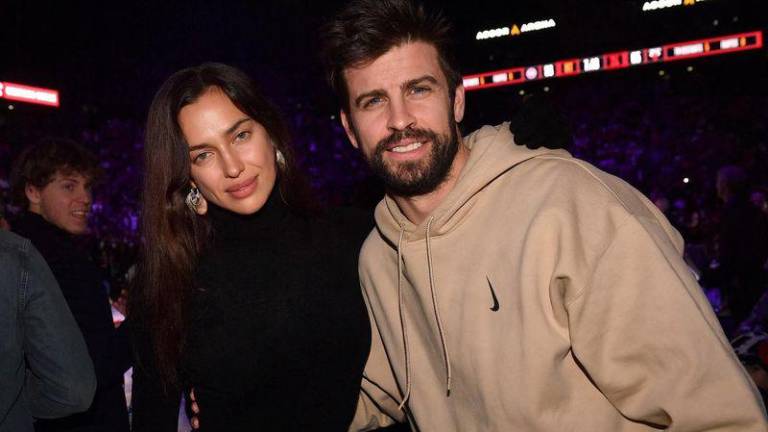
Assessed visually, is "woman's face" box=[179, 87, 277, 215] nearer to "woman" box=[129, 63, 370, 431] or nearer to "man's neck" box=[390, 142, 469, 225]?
"woman" box=[129, 63, 370, 431]

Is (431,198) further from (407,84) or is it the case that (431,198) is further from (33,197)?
(33,197)

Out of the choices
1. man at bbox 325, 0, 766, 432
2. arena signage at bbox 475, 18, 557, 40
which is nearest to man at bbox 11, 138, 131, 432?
man at bbox 325, 0, 766, 432

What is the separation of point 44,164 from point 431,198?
224 cm

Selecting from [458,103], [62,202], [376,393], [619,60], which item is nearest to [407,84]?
[458,103]

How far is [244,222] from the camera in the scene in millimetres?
1946

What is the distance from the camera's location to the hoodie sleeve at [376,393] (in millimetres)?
1897

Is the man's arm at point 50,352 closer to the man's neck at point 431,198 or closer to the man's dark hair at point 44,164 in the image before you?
the man's dark hair at point 44,164

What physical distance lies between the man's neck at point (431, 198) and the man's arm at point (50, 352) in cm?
132

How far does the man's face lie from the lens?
164 centimetres

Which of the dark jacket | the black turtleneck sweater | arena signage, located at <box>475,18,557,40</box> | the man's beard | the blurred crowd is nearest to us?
the man's beard

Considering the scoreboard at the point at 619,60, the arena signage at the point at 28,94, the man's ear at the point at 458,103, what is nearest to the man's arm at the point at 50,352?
the man's ear at the point at 458,103

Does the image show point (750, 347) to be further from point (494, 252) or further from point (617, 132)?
point (617, 132)

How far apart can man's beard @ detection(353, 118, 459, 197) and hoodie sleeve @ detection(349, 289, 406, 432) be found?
50cm

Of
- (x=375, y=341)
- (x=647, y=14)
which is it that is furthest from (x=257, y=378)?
(x=647, y=14)
